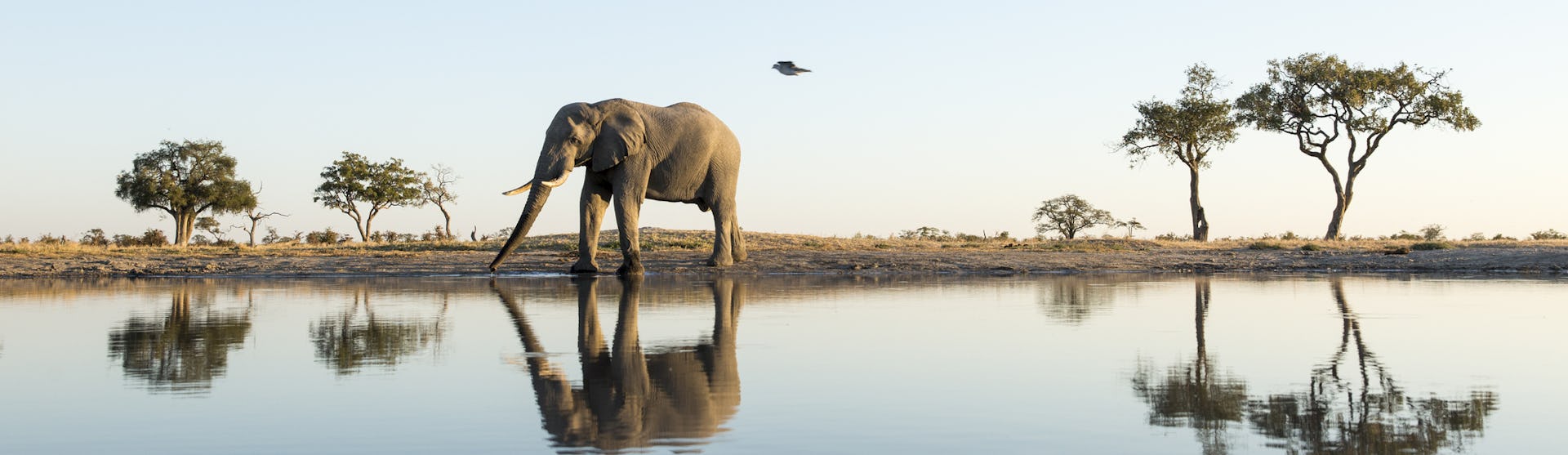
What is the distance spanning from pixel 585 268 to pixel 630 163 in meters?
2.21

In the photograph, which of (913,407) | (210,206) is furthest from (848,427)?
(210,206)

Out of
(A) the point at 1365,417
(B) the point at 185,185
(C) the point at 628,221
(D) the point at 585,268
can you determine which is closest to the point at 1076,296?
(C) the point at 628,221

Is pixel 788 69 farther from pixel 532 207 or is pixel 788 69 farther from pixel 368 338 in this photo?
pixel 368 338

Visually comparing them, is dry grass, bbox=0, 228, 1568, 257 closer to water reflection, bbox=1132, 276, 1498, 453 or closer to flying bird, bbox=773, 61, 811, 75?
flying bird, bbox=773, 61, 811, 75

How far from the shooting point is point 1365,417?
283 inches

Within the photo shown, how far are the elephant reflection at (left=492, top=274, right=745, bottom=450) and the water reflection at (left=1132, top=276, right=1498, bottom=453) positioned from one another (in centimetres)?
242

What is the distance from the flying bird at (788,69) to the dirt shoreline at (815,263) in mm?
5098

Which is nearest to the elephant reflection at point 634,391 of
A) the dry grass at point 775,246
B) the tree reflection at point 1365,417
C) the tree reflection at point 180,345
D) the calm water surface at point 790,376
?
the calm water surface at point 790,376

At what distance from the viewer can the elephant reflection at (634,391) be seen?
6.69 m

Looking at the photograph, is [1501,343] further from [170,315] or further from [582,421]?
[170,315]

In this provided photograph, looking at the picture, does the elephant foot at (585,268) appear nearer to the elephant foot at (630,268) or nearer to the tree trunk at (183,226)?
the elephant foot at (630,268)

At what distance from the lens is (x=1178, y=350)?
1058cm

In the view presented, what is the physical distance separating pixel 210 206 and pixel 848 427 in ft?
182

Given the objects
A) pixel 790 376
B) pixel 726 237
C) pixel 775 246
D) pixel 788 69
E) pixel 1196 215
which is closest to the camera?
pixel 790 376
